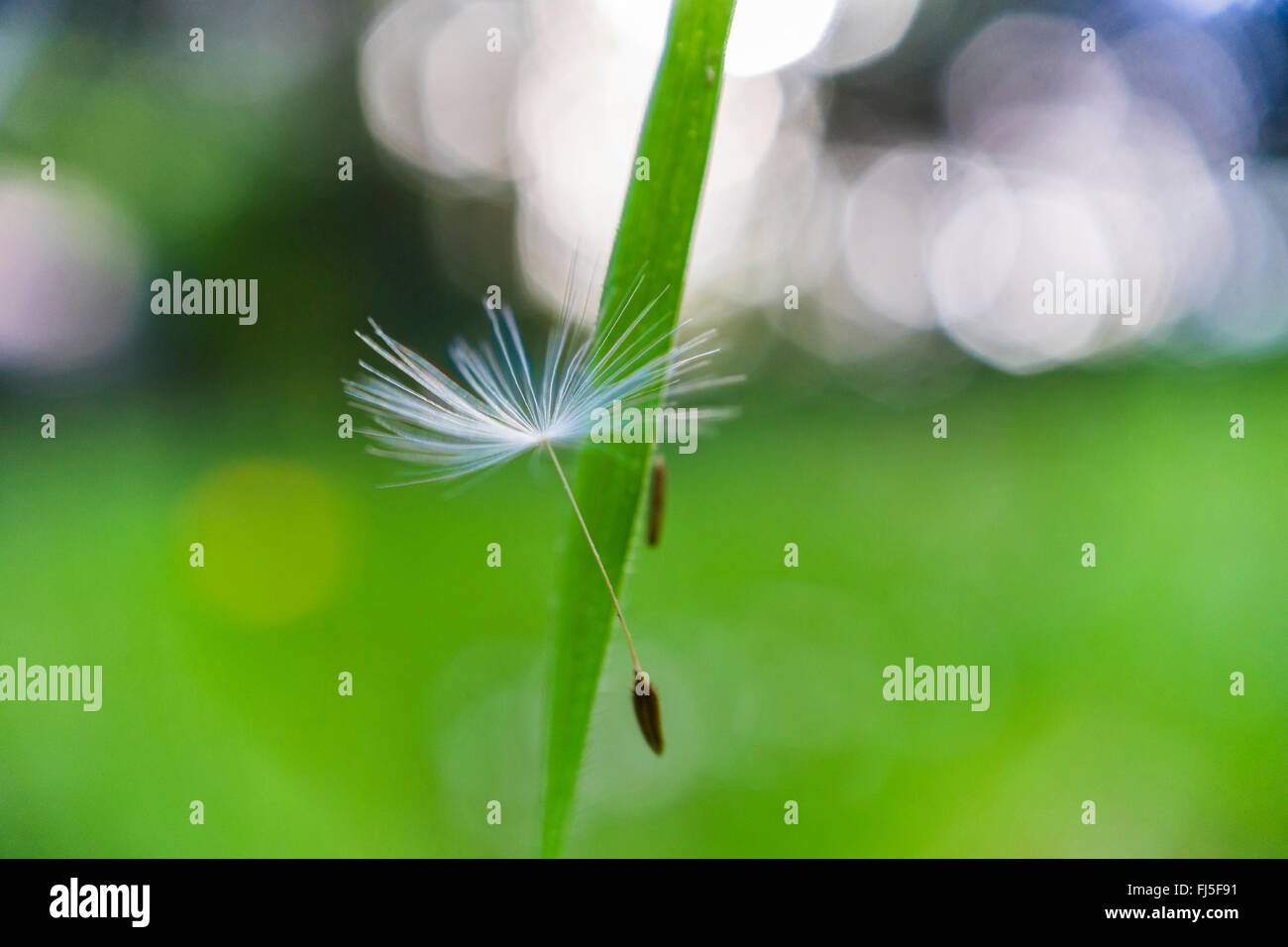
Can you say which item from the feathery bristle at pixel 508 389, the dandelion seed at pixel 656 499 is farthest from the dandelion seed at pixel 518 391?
the dandelion seed at pixel 656 499

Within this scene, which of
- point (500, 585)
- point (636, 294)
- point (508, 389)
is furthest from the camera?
point (500, 585)

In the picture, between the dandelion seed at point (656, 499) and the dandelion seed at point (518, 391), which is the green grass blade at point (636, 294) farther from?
the dandelion seed at point (656, 499)

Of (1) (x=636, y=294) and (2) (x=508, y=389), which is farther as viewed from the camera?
(2) (x=508, y=389)

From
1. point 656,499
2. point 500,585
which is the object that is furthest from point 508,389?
point 500,585

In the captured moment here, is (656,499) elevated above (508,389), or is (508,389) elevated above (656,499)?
(508,389)

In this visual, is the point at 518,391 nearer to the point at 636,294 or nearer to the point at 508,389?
the point at 508,389

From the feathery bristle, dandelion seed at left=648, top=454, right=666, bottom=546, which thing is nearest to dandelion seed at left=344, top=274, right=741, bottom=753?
the feathery bristle

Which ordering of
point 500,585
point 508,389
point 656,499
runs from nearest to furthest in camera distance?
point 656,499, point 508,389, point 500,585
